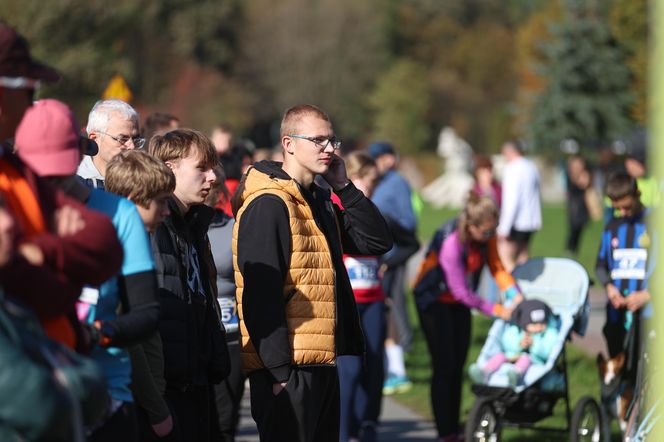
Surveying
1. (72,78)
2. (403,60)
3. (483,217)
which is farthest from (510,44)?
(483,217)

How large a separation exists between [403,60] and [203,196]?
77693mm

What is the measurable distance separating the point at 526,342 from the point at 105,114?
3514 mm

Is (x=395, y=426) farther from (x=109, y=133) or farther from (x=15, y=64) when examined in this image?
(x=15, y=64)

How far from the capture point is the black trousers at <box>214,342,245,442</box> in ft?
23.6

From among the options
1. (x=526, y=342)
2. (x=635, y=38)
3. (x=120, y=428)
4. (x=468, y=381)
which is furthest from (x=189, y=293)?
(x=635, y=38)

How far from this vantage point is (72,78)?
39.2m

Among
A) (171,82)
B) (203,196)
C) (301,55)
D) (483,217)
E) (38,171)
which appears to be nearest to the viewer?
(38,171)

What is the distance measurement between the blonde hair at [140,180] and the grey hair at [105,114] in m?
1.32

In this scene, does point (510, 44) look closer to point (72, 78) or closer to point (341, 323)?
point (72, 78)

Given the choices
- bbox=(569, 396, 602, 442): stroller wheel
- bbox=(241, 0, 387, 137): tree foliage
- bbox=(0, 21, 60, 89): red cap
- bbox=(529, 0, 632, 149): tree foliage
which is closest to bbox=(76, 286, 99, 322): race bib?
bbox=(0, 21, 60, 89): red cap

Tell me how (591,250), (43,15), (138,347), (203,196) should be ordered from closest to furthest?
1. (138,347)
2. (203,196)
3. (591,250)
4. (43,15)

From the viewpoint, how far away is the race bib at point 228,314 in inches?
282

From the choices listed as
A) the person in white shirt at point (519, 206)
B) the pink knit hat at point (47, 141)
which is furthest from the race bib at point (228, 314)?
the person in white shirt at point (519, 206)

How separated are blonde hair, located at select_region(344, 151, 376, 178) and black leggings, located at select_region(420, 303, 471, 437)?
112 centimetres
